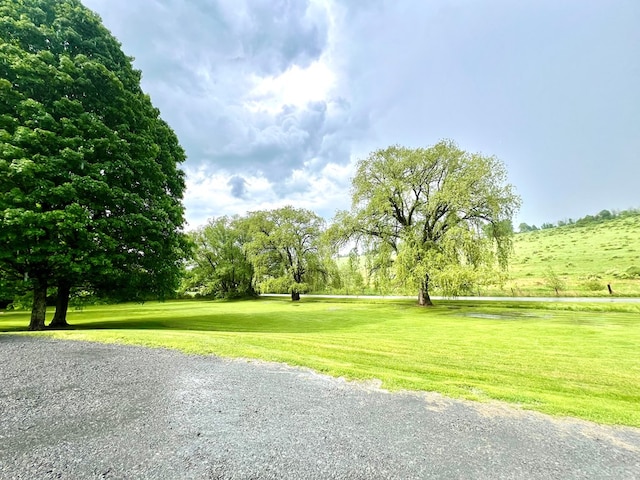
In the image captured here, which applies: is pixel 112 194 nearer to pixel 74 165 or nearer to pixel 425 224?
pixel 74 165

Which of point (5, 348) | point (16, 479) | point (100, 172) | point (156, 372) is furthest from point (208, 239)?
point (16, 479)

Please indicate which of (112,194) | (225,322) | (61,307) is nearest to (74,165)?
(112,194)

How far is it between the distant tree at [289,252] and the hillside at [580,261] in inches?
868

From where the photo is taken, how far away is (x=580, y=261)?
40.1 m

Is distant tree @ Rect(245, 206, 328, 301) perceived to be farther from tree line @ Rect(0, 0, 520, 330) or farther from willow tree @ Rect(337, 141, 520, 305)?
tree line @ Rect(0, 0, 520, 330)

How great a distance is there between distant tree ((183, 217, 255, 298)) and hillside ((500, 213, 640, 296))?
111 feet

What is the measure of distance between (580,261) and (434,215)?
34332 mm

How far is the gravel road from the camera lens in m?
2.95

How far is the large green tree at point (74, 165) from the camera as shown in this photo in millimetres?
10430

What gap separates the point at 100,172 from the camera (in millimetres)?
11820

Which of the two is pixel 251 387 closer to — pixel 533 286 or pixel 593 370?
pixel 593 370

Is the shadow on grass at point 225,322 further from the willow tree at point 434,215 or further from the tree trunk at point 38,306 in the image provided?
the willow tree at point 434,215

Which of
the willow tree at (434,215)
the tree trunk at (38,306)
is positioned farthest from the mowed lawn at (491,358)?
the willow tree at (434,215)

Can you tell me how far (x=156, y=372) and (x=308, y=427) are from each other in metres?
3.73
